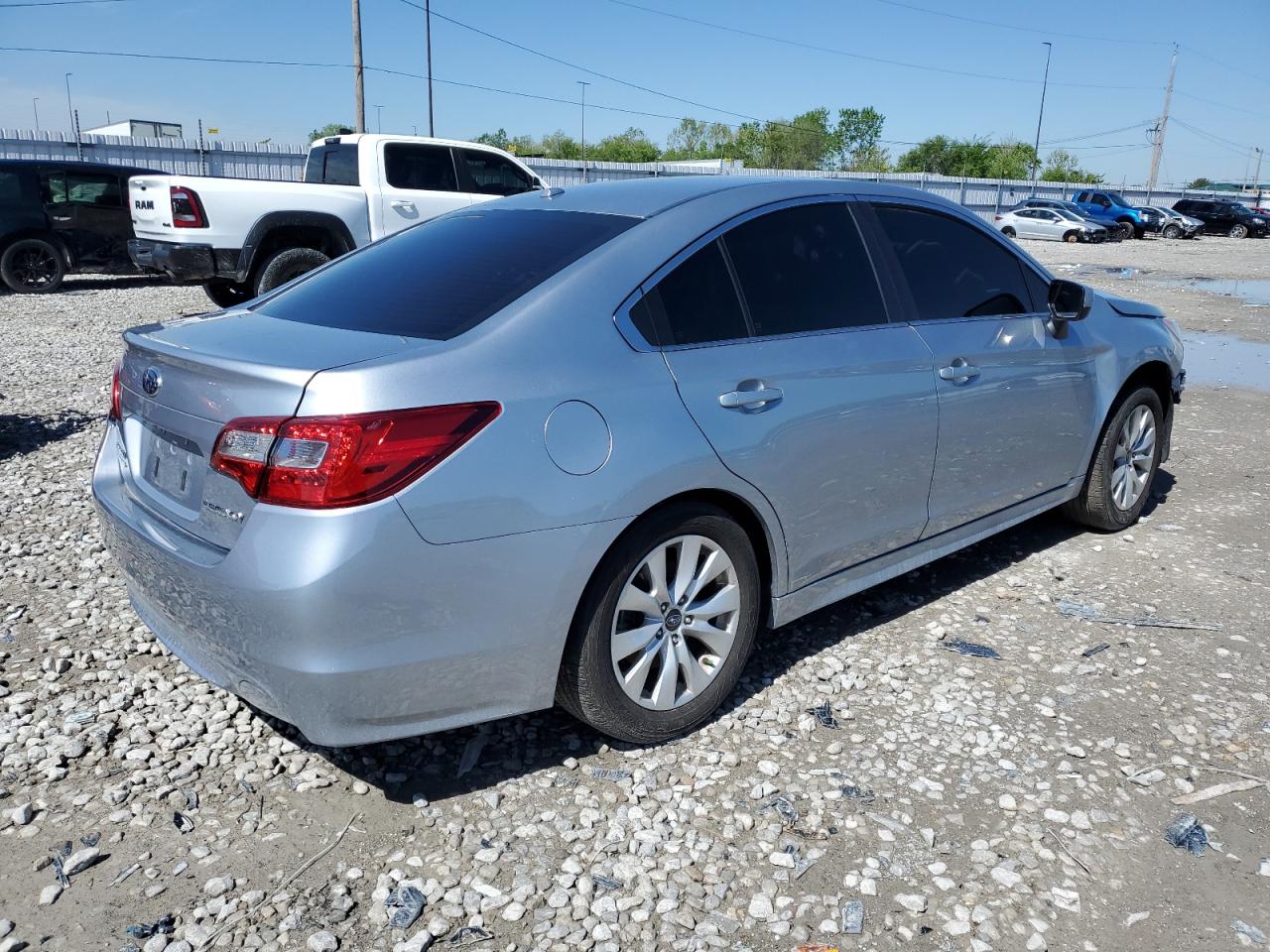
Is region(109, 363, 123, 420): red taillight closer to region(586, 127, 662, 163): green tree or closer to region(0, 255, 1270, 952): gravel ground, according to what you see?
region(0, 255, 1270, 952): gravel ground

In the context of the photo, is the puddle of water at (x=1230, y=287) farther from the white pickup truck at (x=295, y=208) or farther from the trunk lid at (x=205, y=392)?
the trunk lid at (x=205, y=392)

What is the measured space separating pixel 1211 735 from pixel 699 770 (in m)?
1.73

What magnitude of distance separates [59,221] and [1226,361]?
15129 mm

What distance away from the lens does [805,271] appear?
3.49 m

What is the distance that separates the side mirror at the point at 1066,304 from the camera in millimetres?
4387

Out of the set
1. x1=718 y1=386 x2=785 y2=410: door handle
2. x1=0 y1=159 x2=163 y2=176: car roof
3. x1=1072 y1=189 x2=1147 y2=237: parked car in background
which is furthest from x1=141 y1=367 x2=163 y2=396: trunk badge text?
x1=1072 y1=189 x2=1147 y2=237: parked car in background

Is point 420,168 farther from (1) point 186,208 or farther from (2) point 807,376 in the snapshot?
(2) point 807,376

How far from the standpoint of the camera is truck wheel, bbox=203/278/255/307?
11.4 m

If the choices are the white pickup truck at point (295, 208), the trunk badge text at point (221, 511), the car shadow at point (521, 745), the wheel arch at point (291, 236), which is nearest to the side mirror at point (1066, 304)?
the car shadow at point (521, 745)

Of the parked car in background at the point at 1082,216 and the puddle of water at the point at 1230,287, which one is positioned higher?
the parked car in background at the point at 1082,216

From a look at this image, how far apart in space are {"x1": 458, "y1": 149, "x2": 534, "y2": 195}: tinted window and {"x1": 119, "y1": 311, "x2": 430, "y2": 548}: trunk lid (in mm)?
9293

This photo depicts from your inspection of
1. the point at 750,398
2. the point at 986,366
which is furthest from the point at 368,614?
the point at 986,366

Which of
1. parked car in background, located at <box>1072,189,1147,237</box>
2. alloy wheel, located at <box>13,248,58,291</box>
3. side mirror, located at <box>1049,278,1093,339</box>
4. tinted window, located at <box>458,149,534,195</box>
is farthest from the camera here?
parked car in background, located at <box>1072,189,1147,237</box>

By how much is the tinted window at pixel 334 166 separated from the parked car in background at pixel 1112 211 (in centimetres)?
3196
